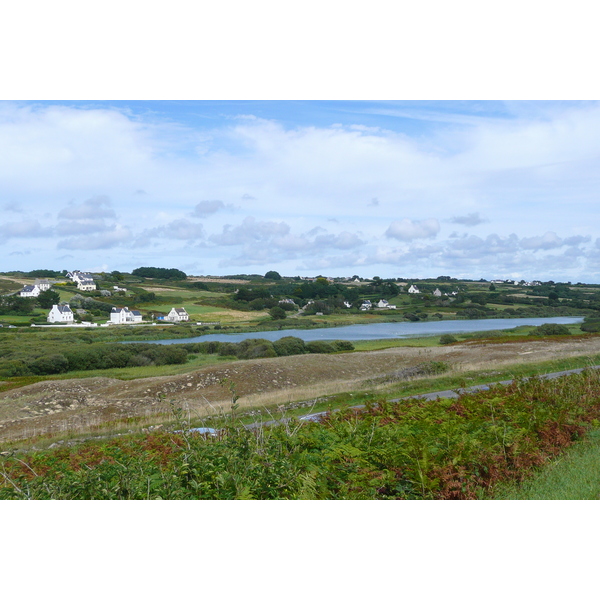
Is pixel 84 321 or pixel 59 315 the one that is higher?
pixel 59 315

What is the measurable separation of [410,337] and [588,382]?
3771cm

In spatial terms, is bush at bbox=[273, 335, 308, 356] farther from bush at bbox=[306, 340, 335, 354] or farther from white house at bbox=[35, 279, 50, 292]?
white house at bbox=[35, 279, 50, 292]

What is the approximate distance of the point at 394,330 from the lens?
50844mm

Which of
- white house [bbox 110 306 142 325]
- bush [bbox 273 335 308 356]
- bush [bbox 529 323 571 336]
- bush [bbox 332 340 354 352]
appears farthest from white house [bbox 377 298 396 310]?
white house [bbox 110 306 142 325]

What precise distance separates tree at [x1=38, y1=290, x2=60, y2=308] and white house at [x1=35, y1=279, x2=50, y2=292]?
25.8 inches

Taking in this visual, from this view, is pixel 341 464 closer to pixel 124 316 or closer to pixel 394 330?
pixel 124 316

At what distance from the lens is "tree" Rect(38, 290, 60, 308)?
121 ft

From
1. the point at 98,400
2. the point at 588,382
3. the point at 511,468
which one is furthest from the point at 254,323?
the point at 511,468

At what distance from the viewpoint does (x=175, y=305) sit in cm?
4447

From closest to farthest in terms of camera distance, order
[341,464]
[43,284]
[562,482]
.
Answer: [562,482]
[341,464]
[43,284]

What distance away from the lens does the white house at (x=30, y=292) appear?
122 feet

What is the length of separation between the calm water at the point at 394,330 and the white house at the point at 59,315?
10147mm

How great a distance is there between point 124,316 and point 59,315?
4.81 meters

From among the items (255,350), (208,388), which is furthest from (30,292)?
(208,388)
